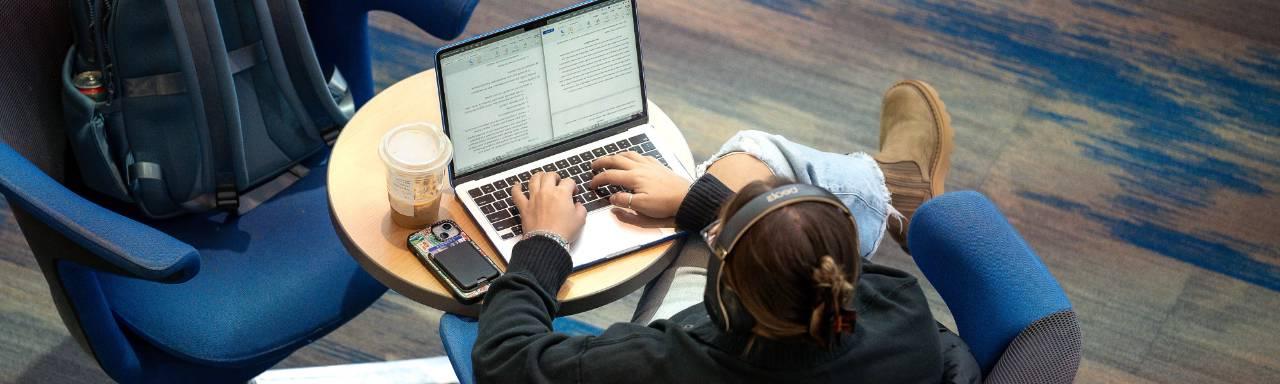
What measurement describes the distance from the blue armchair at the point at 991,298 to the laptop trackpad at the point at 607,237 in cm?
19

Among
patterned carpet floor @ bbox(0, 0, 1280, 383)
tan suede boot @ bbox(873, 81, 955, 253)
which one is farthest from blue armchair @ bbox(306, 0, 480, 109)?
tan suede boot @ bbox(873, 81, 955, 253)

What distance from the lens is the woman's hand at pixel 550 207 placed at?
165cm

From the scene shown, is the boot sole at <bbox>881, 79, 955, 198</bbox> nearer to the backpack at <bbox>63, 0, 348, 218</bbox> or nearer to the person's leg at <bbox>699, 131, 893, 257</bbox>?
the person's leg at <bbox>699, 131, 893, 257</bbox>

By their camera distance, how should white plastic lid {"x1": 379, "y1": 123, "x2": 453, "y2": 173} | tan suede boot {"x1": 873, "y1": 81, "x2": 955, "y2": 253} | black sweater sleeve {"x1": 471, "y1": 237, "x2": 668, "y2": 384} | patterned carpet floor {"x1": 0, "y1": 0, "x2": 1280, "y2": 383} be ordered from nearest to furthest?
black sweater sleeve {"x1": 471, "y1": 237, "x2": 668, "y2": 384} < white plastic lid {"x1": 379, "y1": 123, "x2": 453, "y2": 173} < tan suede boot {"x1": 873, "y1": 81, "x2": 955, "y2": 253} < patterned carpet floor {"x1": 0, "y1": 0, "x2": 1280, "y2": 383}

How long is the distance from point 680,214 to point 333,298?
23.0 inches

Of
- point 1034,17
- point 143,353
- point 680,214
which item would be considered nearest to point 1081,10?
point 1034,17

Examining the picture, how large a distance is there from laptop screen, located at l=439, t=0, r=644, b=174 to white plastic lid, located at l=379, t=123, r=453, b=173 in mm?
31

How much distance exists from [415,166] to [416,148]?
2.1 inches

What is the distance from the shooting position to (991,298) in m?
1.58

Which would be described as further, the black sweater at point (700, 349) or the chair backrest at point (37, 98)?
the chair backrest at point (37, 98)

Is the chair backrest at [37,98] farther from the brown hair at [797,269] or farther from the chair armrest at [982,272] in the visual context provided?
the chair armrest at [982,272]

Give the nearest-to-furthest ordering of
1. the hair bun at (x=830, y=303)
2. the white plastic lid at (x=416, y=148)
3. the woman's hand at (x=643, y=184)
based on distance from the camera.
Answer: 1. the hair bun at (x=830, y=303)
2. the white plastic lid at (x=416, y=148)
3. the woman's hand at (x=643, y=184)

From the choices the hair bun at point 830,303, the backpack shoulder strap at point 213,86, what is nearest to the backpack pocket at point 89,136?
the backpack shoulder strap at point 213,86

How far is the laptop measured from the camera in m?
1.65
